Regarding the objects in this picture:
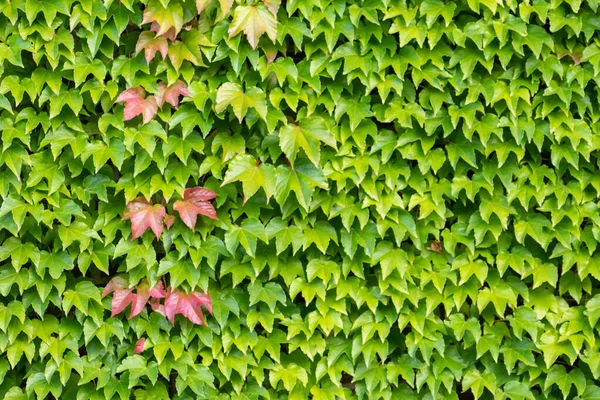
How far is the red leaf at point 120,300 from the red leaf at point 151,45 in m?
1.01

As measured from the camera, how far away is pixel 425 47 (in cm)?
287

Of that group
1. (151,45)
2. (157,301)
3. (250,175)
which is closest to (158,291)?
(157,301)

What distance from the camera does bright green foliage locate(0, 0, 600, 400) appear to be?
2777 millimetres

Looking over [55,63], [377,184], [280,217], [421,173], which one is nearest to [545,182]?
[421,173]

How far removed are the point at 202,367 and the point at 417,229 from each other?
115 centimetres

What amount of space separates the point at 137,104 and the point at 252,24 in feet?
1.95

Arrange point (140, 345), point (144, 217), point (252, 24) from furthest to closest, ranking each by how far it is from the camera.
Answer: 1. point (140, 345)
2. point (144, 217)
3. point (252, 24)

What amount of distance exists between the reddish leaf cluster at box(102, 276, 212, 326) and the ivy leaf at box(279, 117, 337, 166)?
0.75m

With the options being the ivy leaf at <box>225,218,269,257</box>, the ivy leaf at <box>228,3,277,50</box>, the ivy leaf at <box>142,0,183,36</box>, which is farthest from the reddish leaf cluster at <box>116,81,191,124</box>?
the ivy leaf at <box>225,218,269,257</box>

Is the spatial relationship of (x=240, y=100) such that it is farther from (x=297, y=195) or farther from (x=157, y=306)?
(x=157, y=306)

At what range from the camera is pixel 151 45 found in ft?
9.04

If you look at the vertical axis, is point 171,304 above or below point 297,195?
below

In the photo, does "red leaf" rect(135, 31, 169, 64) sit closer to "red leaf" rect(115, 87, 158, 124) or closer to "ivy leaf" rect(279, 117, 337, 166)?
"red leaf" rect(115, 87, 158, 124)

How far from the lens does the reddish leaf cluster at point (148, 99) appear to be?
275 cm
